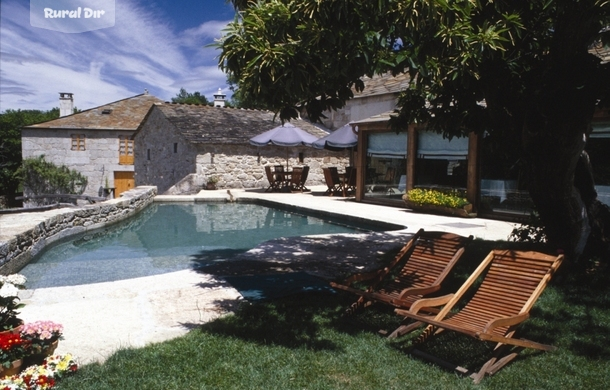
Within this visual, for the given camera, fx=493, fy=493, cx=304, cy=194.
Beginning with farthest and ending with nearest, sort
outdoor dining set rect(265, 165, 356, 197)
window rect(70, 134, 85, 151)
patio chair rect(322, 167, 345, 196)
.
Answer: window rect(70, 134, 85, 151)
outdoor dining set rect(265, 165, 356, 197)
patio chair rect(322, 167, 345, 196)

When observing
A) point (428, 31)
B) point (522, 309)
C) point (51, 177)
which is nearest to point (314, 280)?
point (522, 309)

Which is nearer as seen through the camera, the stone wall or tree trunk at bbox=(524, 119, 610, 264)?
tree trunk at bbox=(524, 119, 610, 264)

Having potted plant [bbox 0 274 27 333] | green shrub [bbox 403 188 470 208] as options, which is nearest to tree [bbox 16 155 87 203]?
green shrub [bbox 403 188 470 208]

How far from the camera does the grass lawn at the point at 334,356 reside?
3510 millimetres

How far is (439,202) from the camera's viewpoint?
44.5 feet

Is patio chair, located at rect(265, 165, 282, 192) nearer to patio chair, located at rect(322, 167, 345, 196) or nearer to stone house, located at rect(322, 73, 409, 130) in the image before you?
patio chair, located at rect(322, 167, 345, 196)

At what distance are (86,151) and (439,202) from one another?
3024cm

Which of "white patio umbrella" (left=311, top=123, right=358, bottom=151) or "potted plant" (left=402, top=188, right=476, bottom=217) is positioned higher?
"white patio umbrella" (left=311, top=123, right=358, bottom=151)

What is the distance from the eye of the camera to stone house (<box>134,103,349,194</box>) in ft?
72.2

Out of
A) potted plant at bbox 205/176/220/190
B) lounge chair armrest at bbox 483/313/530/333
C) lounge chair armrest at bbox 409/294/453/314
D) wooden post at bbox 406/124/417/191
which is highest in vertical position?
wooden post at bbox 406/124/417/191

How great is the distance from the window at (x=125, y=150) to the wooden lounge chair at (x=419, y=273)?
1364 inches

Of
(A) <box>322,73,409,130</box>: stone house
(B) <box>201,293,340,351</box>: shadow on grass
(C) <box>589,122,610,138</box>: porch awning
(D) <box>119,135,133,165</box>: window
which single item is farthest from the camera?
(D) <box>119,135,133,165</box>: window

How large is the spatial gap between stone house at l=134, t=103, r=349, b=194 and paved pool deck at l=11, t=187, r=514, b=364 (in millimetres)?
12246

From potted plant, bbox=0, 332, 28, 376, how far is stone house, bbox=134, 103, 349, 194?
18407 millimetres
